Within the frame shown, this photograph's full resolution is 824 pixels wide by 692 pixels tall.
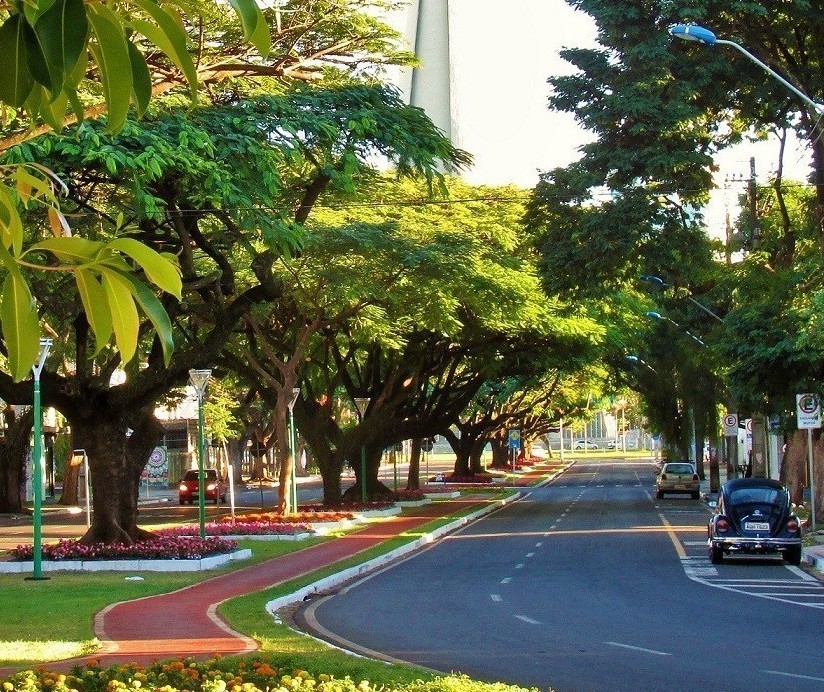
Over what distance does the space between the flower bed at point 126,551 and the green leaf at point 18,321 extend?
2244 cm

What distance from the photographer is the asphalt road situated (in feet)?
41.5

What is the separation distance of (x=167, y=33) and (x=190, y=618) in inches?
597

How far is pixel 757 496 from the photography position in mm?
25766

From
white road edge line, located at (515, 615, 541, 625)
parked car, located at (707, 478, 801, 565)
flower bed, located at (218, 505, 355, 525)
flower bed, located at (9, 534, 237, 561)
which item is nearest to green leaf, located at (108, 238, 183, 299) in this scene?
white road edge line, located at (515, 615, 541, 625)

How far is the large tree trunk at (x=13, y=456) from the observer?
173 ft

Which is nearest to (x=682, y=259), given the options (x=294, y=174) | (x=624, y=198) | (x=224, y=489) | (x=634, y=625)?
(x=624, y=198)

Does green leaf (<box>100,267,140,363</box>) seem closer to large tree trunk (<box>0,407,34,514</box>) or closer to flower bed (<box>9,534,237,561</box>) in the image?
flower bed (<box>9,534,237,561</box>)

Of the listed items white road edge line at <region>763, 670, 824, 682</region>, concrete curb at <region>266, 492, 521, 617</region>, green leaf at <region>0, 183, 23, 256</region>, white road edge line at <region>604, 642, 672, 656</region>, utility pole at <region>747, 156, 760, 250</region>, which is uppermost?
utility pole at <region>747, 156, 760, 250</region>

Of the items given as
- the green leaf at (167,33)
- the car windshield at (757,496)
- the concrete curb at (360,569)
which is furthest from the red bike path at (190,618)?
the green leaf at (167,33)

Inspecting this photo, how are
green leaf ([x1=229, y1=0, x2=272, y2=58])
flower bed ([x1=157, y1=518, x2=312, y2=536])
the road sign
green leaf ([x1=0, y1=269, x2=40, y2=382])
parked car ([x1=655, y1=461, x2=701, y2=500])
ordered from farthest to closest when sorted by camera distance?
parked car ([x1=655, y1=461, x2=701, y2=500]), the road sign, flower bed ([x1=157, y1=518, x2=312, y2=536]), green leaf ([x1=0, y1=269, x2=40, y2=382]), green leaf ([x1=229, y1=0, x2=272, y2=58])

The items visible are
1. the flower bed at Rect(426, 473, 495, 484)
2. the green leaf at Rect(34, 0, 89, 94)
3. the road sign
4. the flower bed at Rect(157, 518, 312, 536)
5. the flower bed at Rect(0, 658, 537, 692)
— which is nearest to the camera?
the green leaf at Rect(34, 0, 89, 94)

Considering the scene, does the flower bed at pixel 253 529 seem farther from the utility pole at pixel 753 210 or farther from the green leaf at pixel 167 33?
the green leaf at pixel 167 33

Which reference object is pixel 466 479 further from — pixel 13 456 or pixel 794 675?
pixel 794 675

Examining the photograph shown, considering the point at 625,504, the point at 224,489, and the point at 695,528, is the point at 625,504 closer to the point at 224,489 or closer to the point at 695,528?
the point at 695,528
